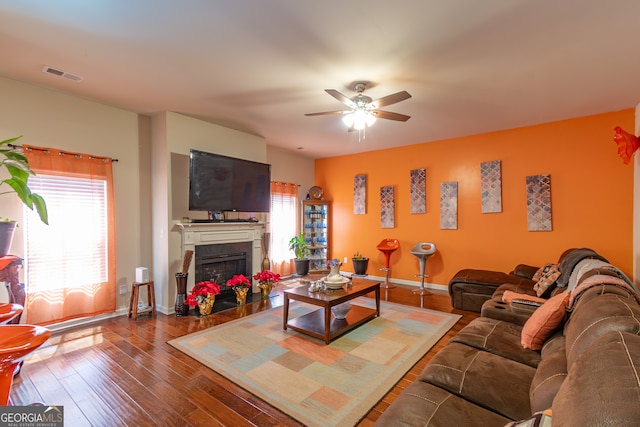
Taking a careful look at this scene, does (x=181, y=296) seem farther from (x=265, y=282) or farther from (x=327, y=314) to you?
(x=327, y=314)

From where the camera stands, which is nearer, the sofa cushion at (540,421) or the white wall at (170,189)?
the sofa cushion at (540,421)

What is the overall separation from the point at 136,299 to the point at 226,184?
2013mm

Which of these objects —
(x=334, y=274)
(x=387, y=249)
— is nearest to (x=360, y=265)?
(x=387, y=249)

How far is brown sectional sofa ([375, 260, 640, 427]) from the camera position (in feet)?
2.64

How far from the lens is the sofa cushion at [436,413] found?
131 cm

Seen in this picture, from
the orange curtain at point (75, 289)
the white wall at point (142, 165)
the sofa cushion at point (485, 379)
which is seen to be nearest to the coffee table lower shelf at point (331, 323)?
the sofa cushion at point (485, 379)

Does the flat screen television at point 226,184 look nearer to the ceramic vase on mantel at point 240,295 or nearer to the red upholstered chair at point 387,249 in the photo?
the ceramic vase on mantel at point 240,295

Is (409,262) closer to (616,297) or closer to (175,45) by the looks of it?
(616,297)

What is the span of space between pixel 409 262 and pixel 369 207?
1475 mm

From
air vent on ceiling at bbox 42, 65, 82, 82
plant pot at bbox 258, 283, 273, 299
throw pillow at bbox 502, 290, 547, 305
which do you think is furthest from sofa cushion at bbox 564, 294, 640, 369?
air vent on ceiling at bbox 42, 65, 82, 82

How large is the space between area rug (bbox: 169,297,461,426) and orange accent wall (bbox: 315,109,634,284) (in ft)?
6.07

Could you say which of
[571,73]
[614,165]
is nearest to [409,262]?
[614,165]

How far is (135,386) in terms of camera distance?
2365 millimetres

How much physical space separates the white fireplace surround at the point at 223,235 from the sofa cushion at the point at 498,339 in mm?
3596
